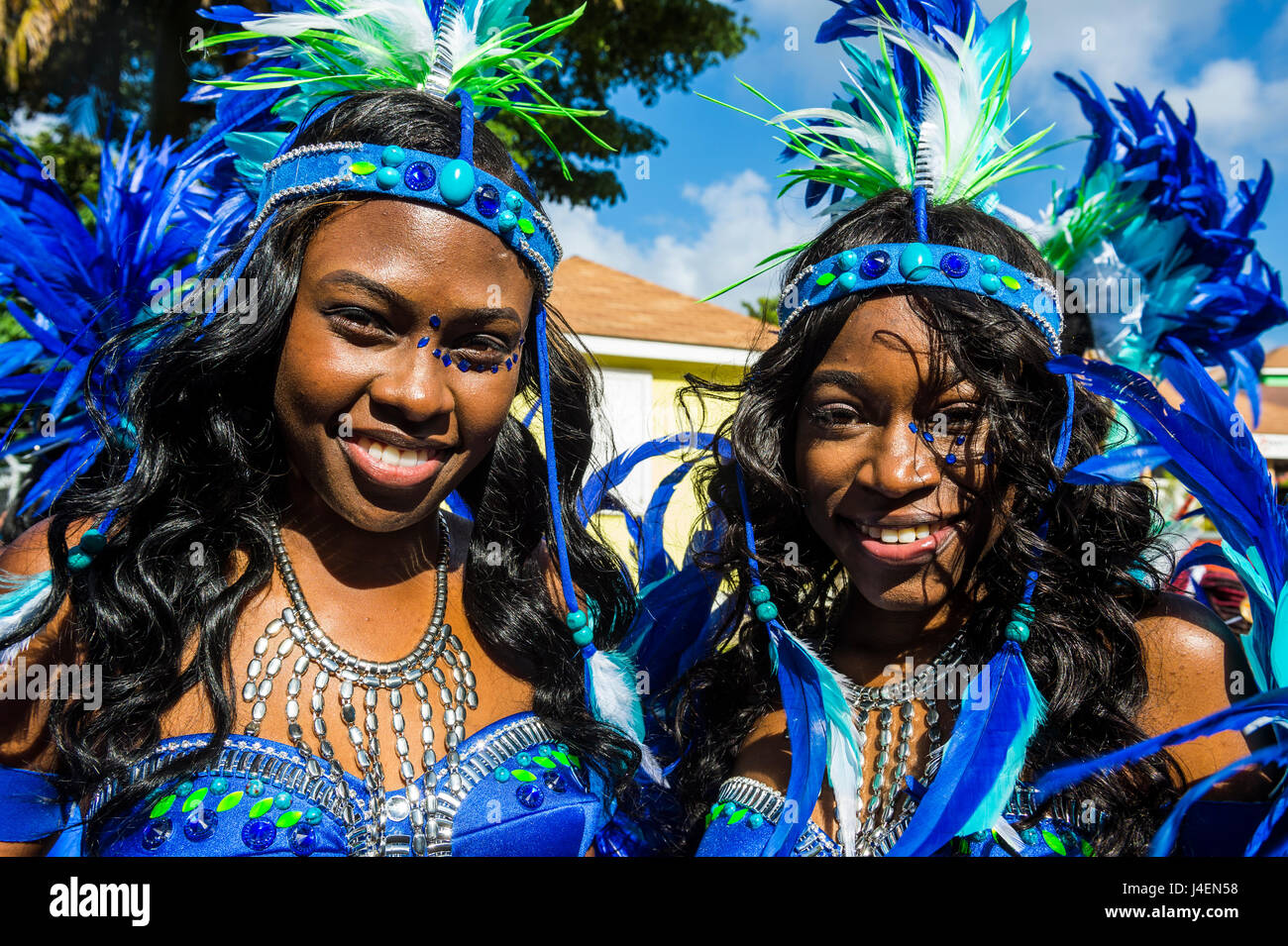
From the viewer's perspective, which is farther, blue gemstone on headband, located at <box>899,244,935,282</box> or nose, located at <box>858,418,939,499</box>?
blue gemstone on headband, located at <box>899,244,935,282</box>

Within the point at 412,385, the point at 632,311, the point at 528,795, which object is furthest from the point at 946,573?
the point at 632,311

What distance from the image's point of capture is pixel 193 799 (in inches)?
62.8

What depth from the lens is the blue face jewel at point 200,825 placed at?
1.57m

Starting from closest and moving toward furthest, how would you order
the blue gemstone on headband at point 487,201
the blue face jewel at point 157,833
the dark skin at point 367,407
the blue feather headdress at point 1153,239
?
1. the blue face jewel at point 157,833
2. the dark skin at point 367,407
3. the blue gemstone on headband at point 487,201
4. the blue feather headdress at point 1153,239

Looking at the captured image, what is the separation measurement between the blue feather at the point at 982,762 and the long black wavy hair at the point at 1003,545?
0.08m

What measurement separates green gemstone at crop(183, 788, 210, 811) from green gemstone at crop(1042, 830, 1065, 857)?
4.50 feet

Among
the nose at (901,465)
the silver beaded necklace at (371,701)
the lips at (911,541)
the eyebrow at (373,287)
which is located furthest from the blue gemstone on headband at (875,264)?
the silver beaded necklace at (371,701)

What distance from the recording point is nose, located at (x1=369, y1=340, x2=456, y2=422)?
5.43 feet

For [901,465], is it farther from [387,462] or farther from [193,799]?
[193,799]

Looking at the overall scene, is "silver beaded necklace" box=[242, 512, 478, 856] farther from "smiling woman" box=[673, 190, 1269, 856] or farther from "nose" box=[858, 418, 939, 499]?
"nose" box=[858, 418, 939, 499]

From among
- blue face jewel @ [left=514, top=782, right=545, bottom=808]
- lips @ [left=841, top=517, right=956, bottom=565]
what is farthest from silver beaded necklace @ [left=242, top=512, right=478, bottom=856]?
lips @ [left=841, top=517, right=956, bottom=565]

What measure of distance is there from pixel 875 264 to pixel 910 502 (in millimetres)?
440

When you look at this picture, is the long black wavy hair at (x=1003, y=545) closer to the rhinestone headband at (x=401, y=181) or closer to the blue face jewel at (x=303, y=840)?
the rhinestone headband at (x=401, y=181)
